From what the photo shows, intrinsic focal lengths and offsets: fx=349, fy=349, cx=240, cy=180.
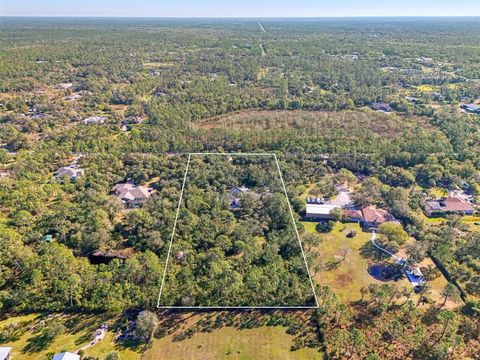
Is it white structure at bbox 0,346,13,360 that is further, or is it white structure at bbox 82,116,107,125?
white structure at bbox 82,116,107,125

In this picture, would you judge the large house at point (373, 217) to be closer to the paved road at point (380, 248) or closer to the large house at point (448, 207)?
the paved road at point (380, 248)

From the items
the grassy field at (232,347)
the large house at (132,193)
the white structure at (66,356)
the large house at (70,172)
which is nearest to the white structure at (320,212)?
the grassy field at (232,347)

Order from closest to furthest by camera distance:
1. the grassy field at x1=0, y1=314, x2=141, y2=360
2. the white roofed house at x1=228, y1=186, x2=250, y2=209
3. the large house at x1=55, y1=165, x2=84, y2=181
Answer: the grassy field at x1=0, y1=314, x2=141, y2=360 < the white roofed house at x1=228, y1=186, x2=250, y2=209 < the large house at x1=55, y1=165, x2=84, y2=181

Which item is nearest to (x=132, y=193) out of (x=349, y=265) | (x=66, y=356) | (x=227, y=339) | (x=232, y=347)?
(x=66, y=356)

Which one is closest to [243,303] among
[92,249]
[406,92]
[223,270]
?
[223,270]

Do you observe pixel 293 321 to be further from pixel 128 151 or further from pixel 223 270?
pixel 128 151

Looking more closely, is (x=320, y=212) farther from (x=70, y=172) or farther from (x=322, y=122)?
(x=70, y=172)

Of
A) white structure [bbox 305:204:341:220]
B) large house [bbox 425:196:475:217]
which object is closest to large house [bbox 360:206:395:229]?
white structure [bbox 305:204:341:220]

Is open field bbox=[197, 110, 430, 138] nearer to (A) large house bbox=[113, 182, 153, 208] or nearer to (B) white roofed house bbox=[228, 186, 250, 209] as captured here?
(B) white roofed house bbox=[228, 186, 250, 209]
